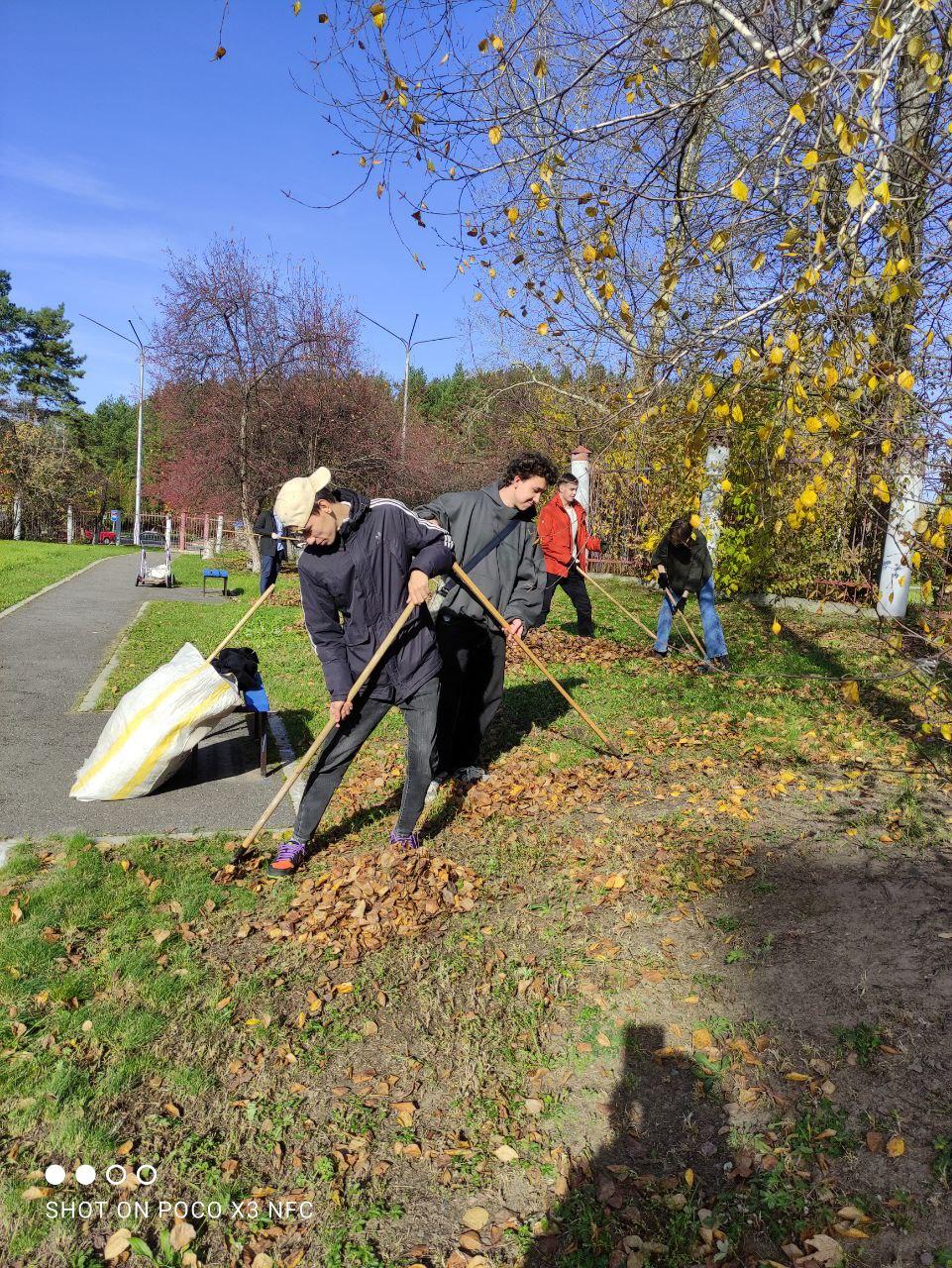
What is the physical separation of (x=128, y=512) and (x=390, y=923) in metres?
58.8

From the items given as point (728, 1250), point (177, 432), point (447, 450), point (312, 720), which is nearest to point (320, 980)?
point (728, 1250)

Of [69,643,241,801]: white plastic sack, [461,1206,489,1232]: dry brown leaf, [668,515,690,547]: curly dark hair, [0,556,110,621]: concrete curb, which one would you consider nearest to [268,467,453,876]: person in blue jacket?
[69,643,241,801]: white plastic sack

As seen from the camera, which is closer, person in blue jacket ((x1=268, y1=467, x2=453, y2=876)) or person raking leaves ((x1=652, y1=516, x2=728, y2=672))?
person in blue jacket ((x1=268, y1=467, x2=453, y2=876))

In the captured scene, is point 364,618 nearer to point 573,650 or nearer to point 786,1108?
point 786,1108

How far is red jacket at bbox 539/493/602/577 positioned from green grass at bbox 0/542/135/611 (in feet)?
28.2

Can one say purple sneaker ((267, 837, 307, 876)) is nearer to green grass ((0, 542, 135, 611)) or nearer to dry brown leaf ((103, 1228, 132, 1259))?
dry brown leaf ((103, 1228, 132, 1259))

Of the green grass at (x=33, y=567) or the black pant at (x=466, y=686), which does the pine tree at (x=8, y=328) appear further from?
the black pant at (x=466, y=686)

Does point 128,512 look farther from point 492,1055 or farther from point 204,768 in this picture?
point 492,1055

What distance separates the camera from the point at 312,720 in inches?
294

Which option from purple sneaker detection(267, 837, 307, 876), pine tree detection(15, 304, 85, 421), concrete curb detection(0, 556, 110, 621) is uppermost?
pine tree detection(15, 304, 85, 421)

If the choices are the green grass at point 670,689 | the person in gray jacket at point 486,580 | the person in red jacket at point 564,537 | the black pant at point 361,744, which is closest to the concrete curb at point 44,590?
the green grass at point 670,689

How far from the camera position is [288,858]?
15.1ft

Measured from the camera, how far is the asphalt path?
17.0 ft

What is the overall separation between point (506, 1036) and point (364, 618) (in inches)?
81.9
